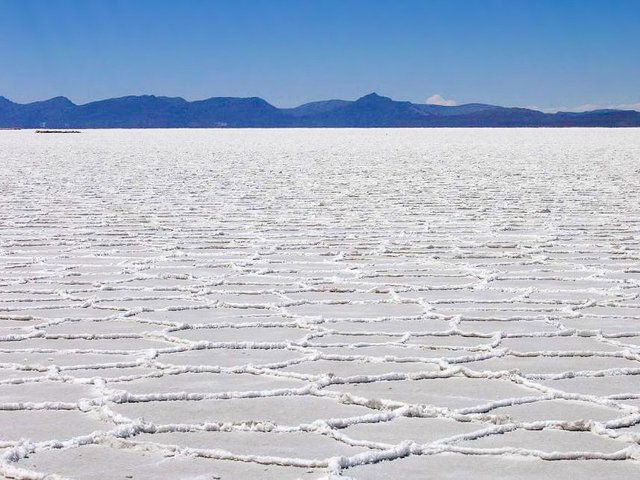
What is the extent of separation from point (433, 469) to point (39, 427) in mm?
799

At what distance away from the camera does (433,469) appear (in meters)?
1.77

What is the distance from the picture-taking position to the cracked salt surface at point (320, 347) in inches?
72.5

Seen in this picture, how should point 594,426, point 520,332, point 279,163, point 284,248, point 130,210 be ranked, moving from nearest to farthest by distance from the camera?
point 594,426, point 520,332, point 284,248, point 130,210, point 279,163

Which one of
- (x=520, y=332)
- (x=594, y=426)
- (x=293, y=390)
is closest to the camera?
(x=594, y=426)

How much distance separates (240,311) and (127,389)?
3.21 ft

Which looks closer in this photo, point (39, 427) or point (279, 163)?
point (39, 427)

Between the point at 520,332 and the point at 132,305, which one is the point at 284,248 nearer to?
the point at 132,305

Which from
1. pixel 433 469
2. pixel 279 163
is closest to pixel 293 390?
pixel 433 469

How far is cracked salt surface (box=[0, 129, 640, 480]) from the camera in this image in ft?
6.04

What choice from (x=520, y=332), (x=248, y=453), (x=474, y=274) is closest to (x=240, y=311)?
(x=520, y=332)

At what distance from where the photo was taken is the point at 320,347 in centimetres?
272

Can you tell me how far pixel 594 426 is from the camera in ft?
6.46

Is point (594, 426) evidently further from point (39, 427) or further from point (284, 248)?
point (284, 248)

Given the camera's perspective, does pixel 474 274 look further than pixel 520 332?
Yes
